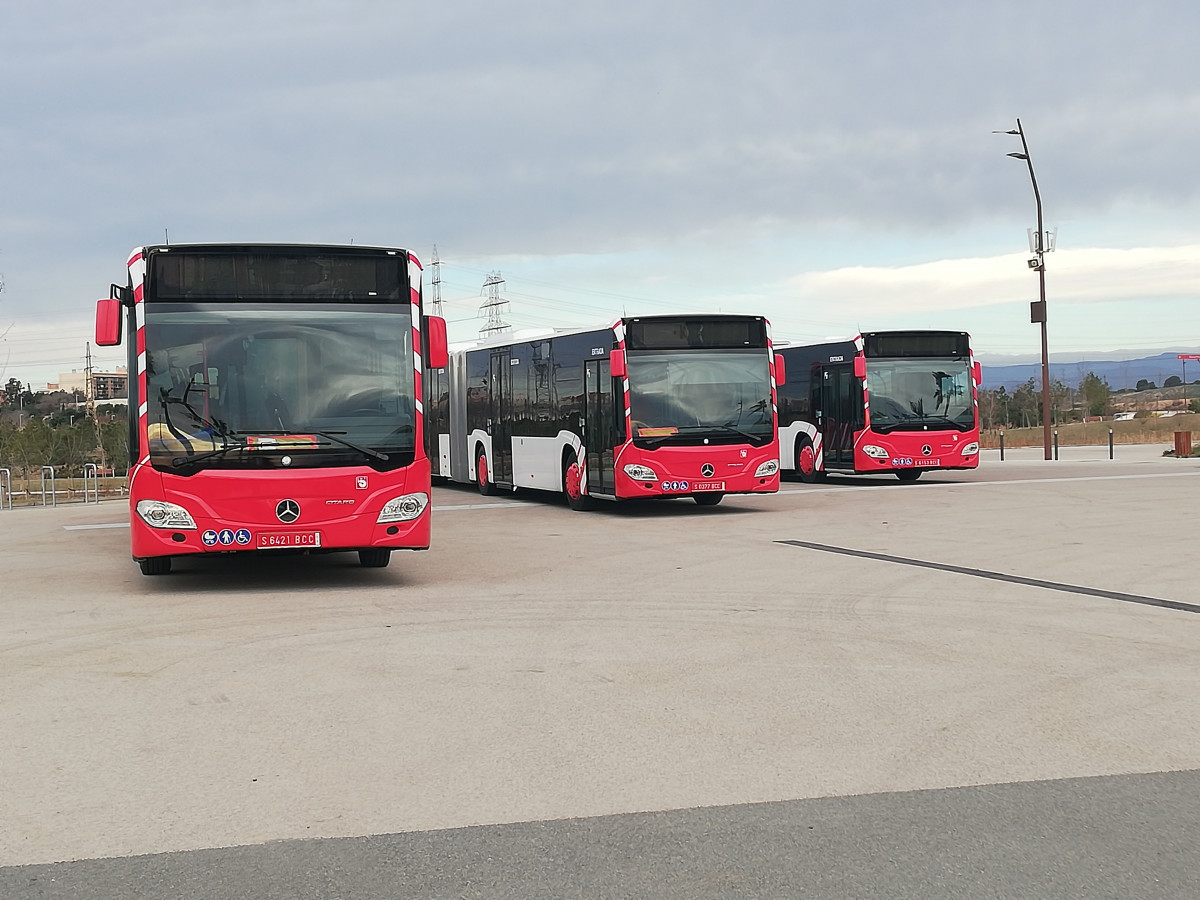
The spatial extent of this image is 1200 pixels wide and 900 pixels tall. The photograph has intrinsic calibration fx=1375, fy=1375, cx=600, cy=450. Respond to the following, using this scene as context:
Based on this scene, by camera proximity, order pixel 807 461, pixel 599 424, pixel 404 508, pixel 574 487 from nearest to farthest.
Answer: pixel 404 508, pixel 599 424, pixel 574 487, pixel 807 461

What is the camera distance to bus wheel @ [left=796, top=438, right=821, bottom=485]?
30391 millimetres

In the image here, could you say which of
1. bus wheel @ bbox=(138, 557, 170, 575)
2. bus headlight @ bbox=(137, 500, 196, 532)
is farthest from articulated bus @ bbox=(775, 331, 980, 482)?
bus headlight @ bbox=(137, 500, 196, 532)

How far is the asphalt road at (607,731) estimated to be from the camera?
15.5 feet

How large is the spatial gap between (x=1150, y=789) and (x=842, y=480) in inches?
1030

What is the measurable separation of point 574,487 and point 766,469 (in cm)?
337

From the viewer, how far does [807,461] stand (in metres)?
30.6

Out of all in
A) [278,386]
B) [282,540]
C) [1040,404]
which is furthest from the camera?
[1040,404]

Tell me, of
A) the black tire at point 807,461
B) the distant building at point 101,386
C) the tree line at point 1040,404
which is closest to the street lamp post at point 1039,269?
the black tire at point 807,461

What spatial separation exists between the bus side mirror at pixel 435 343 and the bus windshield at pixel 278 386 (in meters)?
0.20

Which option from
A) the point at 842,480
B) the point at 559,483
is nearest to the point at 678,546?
the point at 559,483

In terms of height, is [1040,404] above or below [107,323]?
below

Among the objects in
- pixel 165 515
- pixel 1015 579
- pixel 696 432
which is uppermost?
pixel 696 432

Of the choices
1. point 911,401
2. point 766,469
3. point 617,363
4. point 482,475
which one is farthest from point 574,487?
point 911,401

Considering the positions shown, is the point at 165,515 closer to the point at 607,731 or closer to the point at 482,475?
the point at 607,731
